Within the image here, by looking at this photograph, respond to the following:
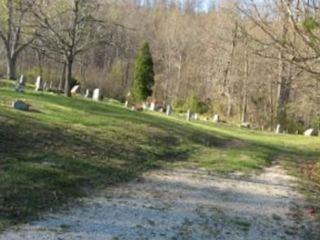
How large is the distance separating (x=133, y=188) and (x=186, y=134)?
38.3 feet

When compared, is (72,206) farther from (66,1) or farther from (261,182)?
(66,1)

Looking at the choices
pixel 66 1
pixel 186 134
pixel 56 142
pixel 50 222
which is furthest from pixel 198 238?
pixel 66 1

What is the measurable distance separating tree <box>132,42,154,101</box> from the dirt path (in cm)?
3765

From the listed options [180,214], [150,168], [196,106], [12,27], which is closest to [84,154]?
[150,168]

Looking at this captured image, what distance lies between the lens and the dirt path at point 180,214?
8445 mm

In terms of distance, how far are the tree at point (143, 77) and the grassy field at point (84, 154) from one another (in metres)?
26.3

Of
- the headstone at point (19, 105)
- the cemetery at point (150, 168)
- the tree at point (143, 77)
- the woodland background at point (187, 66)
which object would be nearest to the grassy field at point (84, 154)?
the cemetery at point (150, 168)

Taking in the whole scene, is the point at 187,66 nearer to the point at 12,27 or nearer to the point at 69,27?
the point at 12,27

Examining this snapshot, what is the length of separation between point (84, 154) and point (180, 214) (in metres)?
4.36

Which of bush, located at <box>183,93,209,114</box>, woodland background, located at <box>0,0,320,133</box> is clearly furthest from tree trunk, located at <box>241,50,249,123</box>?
bush, located at <box>183,93,209,114</box>

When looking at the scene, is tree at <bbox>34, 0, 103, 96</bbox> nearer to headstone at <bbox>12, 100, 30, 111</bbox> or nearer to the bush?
headstone at <bbox>12, 100, 30, 111</bbox>

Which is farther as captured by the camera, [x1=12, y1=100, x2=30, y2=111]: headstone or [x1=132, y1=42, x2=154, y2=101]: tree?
[x1=132, y1=42, x2=154, y2=101]: tree

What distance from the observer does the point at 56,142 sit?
14.2 m

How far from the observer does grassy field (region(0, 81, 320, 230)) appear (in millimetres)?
9922
